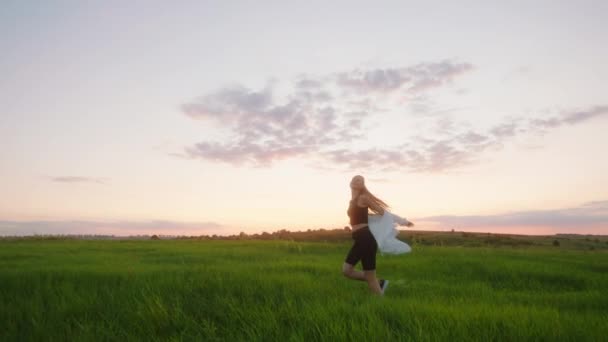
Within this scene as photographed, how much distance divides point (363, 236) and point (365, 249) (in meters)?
0.26

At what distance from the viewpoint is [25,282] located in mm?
11289

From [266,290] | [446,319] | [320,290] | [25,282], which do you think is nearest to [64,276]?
[25,282]

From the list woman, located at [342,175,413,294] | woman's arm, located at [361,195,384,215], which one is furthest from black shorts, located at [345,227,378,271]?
woman's arm, located at [361,195,384,215]

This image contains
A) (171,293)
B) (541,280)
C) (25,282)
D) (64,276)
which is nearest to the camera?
(171,293)

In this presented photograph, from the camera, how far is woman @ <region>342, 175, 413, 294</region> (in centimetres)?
934

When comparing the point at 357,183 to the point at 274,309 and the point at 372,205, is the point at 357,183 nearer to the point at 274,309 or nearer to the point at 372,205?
the point at 372,205

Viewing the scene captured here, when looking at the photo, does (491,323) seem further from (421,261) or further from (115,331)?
(421,261)

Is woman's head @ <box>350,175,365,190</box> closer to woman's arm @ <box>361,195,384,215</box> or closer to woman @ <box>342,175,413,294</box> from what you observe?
woman @ <box>342,175,413,294</box>

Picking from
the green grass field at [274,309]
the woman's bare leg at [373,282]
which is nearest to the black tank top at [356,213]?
the woman's bare leg at [373,282]

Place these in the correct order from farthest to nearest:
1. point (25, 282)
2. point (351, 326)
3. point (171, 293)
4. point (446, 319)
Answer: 1. point (25, 282)
2. point (171, 293)
3. point (446, 319)
4. point (351, 326)

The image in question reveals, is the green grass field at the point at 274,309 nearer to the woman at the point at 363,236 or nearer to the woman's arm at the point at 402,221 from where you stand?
the woman at the point at 363,236

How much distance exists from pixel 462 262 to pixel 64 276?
517 inches

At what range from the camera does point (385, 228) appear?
1012 centimetres

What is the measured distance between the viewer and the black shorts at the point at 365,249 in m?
9.33
